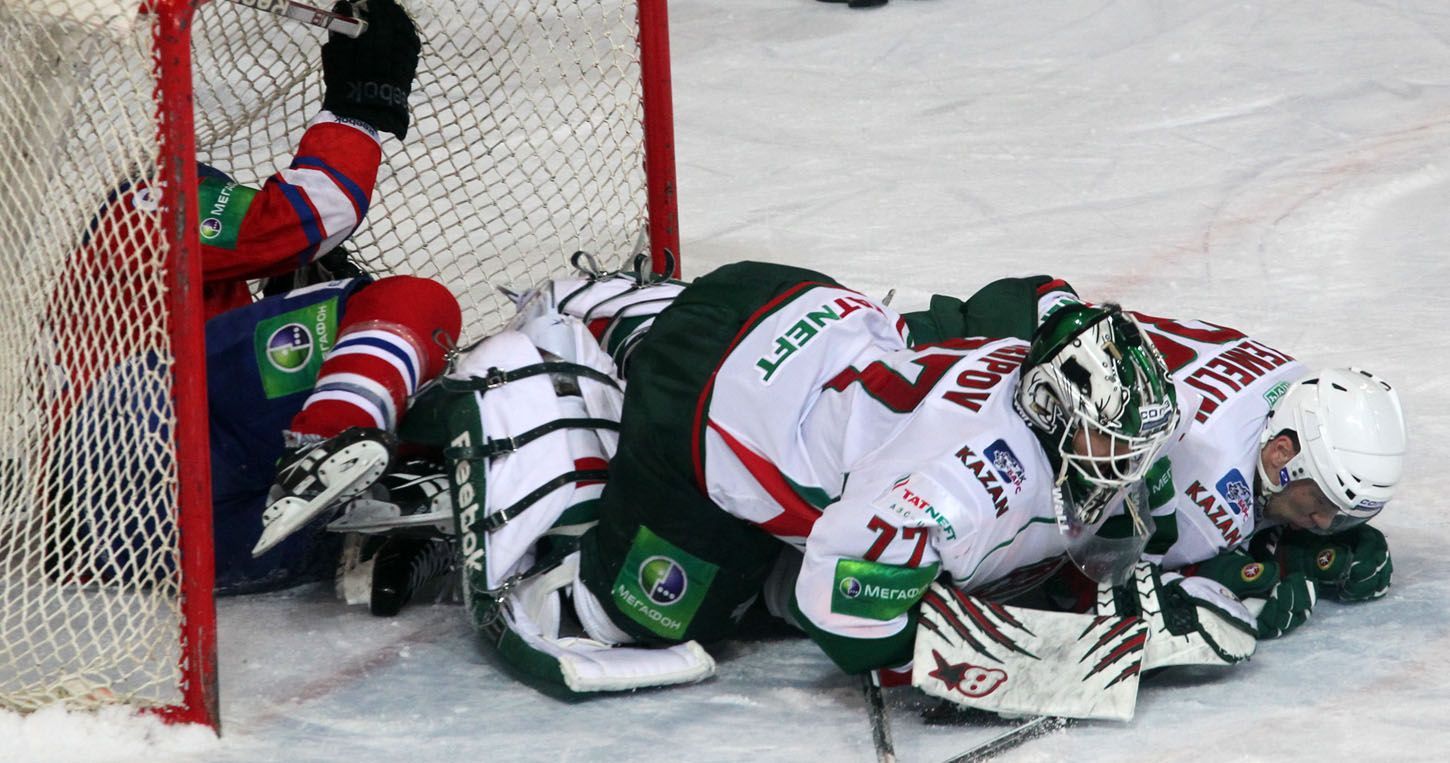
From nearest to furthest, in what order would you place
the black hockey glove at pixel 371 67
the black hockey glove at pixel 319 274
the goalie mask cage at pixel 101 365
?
the goalie mask cage at pixel 101 365 < the black hockey glove at pixel 371 67 < the black hockey glove at pixel 319 274

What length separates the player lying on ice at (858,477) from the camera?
7.62 feet

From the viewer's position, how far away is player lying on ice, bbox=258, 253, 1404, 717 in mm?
2322

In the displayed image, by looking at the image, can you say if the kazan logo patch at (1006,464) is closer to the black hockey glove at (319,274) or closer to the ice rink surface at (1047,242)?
the ice rink surface at (1047,242)

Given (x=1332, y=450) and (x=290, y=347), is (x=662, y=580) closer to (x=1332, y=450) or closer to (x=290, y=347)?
(x=290, y=347)

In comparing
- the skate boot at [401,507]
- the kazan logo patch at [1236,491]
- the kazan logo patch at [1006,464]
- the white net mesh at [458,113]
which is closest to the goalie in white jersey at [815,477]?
the kazan logo patch at [1006,464]

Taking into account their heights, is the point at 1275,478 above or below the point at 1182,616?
above

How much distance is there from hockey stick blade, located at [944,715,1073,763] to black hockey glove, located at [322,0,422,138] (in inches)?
61.5

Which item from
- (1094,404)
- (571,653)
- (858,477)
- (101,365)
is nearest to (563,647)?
(571,653)

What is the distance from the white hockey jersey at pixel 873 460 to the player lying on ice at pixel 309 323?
0.59 metres

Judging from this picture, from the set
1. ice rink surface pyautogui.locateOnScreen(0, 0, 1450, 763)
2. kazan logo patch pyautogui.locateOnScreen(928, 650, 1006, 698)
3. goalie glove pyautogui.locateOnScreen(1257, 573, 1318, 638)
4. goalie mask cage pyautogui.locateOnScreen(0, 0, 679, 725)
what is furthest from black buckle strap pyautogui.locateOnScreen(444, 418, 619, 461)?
goalie glove pyautogui.locateOnScreen(1257, 573, 1318, 638)

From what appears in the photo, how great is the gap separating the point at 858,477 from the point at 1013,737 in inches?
16.9

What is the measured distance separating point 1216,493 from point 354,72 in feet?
5.42

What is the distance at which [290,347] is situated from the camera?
290cm

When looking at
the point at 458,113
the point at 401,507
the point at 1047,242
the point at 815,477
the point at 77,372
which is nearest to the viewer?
the point at 815,477
